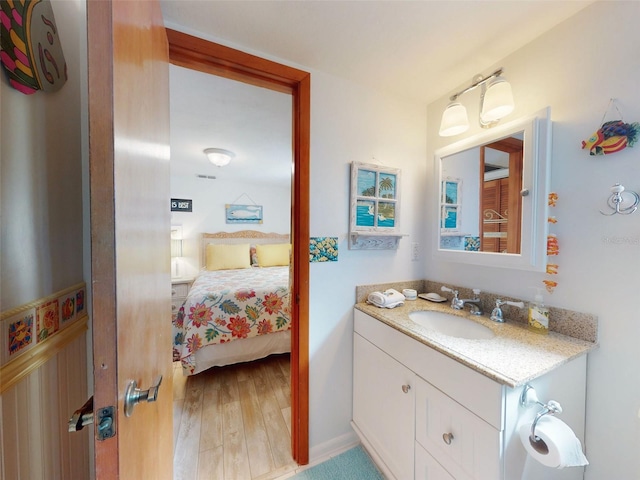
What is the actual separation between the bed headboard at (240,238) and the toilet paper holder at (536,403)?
3968 millimetres

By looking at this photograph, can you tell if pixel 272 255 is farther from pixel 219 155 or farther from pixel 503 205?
pixel 503 205

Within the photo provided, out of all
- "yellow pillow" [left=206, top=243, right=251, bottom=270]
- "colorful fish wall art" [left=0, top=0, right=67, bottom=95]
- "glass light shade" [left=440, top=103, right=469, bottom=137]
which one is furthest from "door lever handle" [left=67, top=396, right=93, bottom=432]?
"yellow pillow" [left=206, top=243, right=251, bottom=270]

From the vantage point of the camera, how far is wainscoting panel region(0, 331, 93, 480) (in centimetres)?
53

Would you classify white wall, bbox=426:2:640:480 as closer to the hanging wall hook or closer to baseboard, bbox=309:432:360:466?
the hanging wall hook

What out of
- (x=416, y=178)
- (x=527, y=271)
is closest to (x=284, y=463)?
(x=527, y=271)

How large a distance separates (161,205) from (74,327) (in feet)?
1.53

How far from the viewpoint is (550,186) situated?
1.05m

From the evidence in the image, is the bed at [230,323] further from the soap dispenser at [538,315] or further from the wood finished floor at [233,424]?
the soap dispenser at [538,315]

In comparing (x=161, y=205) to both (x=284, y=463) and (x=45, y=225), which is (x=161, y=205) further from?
(x=284, y=463)

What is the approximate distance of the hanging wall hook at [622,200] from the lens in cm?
83

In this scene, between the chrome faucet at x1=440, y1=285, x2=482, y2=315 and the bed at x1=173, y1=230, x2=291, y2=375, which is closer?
the chrome faucet at x1=440, y1=285, x2=482, y2=315

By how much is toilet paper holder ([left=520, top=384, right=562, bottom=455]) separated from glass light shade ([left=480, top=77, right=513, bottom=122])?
46.6 inches

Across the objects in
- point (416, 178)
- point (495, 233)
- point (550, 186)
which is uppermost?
point (416, 178)

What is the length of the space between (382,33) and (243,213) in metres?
3.55
